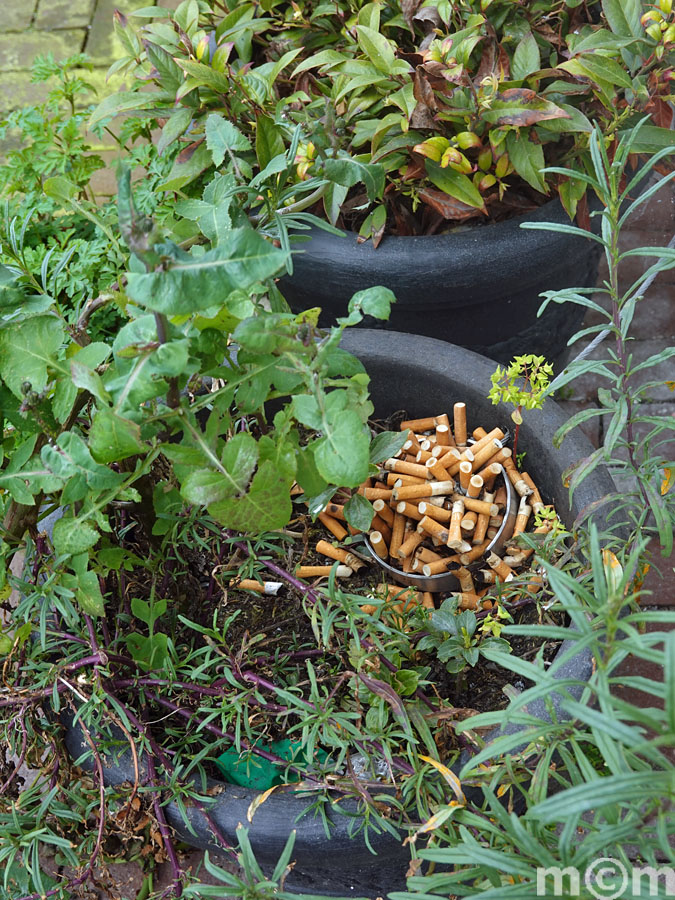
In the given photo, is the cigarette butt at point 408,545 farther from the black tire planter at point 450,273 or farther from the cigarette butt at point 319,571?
the black tire planter at point 450,273

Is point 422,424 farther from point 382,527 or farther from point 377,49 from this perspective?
point 377,49

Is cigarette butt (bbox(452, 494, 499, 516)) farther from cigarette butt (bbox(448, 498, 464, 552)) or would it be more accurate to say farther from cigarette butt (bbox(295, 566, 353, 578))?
cigarette butt (bbox(295, 566, 353, 578))

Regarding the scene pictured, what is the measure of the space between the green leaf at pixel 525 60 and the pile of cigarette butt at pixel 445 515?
64 cm

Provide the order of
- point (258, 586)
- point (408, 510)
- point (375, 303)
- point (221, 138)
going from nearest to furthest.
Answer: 1. point (375, 303)
2. point (221, 138)
3. point (258, 586)
4. point (408, 510)

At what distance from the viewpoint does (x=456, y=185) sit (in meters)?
1.44

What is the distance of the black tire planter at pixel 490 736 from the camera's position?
926 millimetres

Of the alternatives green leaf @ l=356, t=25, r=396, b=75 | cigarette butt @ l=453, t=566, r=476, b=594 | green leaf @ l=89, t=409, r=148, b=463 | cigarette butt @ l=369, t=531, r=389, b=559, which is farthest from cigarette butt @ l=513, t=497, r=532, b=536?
green leaf @ l=356, t=25, r=396, b=75

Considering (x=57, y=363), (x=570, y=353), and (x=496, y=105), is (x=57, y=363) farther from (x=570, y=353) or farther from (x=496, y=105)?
(x=570, y=353)

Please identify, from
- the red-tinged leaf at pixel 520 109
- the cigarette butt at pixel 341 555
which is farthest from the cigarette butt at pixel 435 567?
the red-tinged leaf at pixel 520 109

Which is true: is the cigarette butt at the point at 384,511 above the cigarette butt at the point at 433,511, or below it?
below

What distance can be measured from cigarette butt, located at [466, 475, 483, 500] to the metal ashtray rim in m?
0.04

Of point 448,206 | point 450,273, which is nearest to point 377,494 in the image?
point 450,273

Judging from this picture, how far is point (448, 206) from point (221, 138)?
536 millimetres

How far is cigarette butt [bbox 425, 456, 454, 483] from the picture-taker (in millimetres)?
1325
